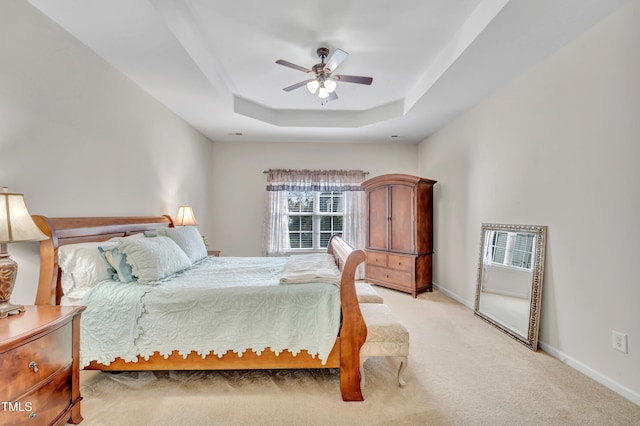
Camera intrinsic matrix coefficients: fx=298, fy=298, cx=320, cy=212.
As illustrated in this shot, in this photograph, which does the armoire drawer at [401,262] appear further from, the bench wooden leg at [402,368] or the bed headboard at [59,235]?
the bed headboard at [59,235]

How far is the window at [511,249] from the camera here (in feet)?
9.25

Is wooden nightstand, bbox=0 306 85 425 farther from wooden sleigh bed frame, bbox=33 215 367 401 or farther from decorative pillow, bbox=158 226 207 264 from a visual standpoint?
decorative pillow, bbox=158 226 207 264

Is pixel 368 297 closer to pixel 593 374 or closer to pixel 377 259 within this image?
pixel 593 374

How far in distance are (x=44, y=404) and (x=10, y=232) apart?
841mm

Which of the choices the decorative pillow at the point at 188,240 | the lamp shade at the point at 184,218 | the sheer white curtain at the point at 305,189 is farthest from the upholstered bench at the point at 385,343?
the sheer white curtain at the point at 305,189

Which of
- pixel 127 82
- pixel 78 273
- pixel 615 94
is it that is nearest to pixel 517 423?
pixel 615 94

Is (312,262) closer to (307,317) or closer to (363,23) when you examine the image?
(307,317)

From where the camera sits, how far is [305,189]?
17.6ft

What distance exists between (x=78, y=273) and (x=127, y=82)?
74.9 inches

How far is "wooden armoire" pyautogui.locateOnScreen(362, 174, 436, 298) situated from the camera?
4.32 metres

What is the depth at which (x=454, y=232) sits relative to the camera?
4266 millimetres

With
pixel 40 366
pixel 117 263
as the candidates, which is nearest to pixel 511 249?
pixel 117 263

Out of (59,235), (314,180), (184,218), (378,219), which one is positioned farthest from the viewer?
(314,180)

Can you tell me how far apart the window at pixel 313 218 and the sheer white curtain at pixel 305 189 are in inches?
6.3
